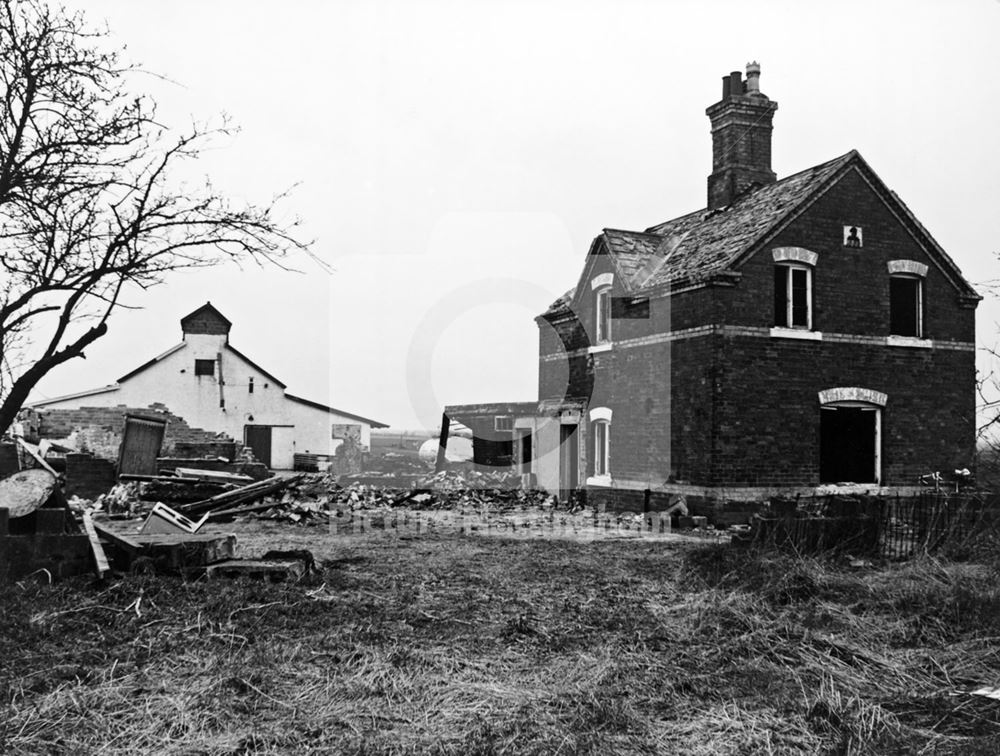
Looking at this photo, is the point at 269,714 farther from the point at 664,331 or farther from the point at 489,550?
the point at 664,331

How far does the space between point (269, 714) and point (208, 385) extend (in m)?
34.0

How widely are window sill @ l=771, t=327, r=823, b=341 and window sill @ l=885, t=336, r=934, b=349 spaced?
197cm

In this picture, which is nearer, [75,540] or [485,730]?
[485,730]

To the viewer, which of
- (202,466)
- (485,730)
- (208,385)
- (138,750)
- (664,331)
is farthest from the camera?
(208,385)

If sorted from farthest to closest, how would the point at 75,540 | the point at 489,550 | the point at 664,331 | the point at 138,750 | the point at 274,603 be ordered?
the point at 664,331 → the point at 489,550 → the point at 75,540 → the point at 274,603 → the point at 138,750

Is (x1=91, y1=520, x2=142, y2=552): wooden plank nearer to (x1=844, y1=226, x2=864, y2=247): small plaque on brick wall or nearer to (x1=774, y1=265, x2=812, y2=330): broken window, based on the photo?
(x1=774, y1=265, x2=812, y2=330): broken window

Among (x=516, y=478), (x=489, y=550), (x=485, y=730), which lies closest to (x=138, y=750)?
(x=485, y=730)

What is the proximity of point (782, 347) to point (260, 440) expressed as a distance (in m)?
26.7

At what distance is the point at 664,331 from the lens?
1947 cm

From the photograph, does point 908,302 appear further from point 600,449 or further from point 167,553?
point 167,553

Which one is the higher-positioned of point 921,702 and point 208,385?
point 208,385

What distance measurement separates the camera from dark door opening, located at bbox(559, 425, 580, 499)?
77.2ft

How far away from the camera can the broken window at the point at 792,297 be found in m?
18.7

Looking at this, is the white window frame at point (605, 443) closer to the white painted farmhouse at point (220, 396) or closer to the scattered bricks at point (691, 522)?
the scattered bricks at point (691, 522)
